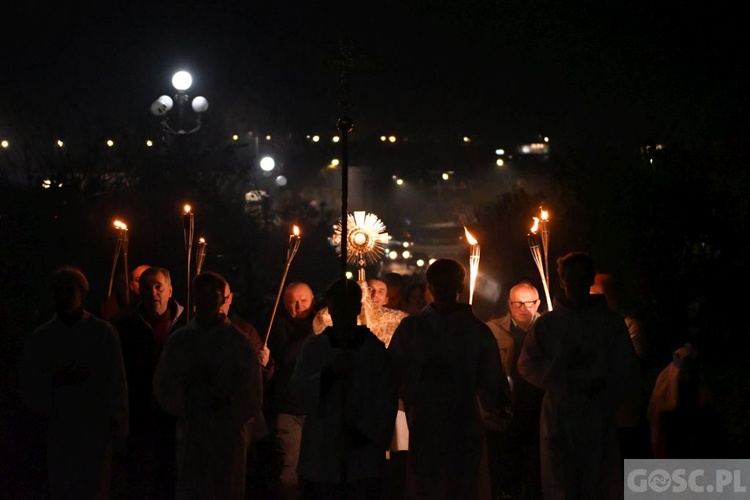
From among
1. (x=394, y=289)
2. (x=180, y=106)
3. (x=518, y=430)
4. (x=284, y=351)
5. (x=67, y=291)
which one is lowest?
(x=518, y=430)

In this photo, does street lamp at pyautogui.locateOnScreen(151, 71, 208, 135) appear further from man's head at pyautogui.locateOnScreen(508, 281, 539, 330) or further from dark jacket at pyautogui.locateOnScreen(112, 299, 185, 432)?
man's head at pyautogui.locateOnScreen(508, 281, 539, 330)

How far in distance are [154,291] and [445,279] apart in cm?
274

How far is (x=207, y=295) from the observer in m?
7.21

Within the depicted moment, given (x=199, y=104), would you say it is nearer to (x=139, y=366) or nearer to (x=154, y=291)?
(x=154, y=291)

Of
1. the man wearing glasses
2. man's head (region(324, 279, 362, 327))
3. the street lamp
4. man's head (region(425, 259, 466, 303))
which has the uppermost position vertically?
the street lamp

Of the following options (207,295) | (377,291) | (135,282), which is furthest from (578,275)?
(135,282)

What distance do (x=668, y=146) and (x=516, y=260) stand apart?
12.2 meters

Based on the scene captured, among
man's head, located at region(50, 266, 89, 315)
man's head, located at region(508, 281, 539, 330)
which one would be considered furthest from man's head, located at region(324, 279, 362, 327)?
man's head, located at region(508, 281, 539, 330)

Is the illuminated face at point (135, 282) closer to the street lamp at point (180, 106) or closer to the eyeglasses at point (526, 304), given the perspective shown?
the eyeglasses at point (526, 304)

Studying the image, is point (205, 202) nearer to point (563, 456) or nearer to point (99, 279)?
point (99, 279)

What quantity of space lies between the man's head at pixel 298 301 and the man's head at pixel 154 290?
4.44 feet

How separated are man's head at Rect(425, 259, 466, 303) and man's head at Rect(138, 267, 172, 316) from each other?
2559mm

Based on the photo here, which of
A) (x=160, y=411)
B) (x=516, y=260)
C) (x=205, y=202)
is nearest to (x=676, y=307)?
(x=160, y=411)

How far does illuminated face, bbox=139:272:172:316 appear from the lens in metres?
8.50
